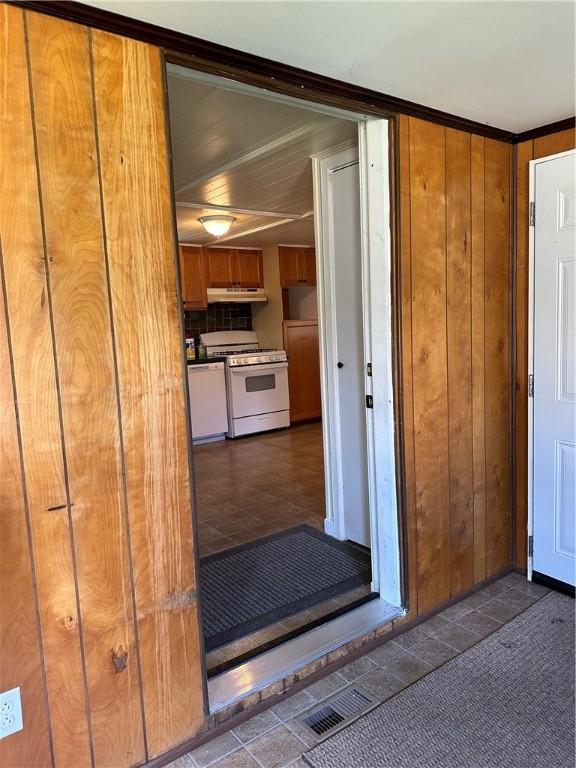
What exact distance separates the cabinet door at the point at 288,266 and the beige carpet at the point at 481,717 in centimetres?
469

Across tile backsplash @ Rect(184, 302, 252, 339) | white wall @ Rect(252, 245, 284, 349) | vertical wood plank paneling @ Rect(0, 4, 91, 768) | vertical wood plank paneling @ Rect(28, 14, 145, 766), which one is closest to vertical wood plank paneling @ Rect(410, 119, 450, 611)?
vertical wood plank paneling @ Rect(28, 14, 145, 766)

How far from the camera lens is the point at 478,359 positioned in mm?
2422

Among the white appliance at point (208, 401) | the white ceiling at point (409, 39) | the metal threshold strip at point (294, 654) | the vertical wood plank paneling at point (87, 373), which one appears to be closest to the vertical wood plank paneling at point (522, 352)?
the white ceiling at point (409, 39)

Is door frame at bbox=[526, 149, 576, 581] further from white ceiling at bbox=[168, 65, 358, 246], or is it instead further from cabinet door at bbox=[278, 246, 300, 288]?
cabinet door at bbox=[278, 246, 300, 288]

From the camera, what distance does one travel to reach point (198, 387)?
5449 millimetres

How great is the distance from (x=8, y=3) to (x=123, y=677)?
5.88 feet

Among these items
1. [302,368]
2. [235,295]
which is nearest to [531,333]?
[302,368]

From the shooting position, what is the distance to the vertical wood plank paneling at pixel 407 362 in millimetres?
2045

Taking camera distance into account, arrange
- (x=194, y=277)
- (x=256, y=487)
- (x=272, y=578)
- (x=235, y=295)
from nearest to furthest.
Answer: (x=272, y=578) → (x=256, y=487) → (x=194, y=277) → (x=235, y=295)

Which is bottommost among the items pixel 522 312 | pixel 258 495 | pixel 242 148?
pixel 258 495

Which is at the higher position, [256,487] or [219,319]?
[219,319]

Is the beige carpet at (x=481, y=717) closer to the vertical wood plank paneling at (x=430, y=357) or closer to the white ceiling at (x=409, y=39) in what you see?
the vertical wood plank paneling at (x=430, y=357)

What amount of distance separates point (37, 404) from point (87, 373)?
0.49 feet

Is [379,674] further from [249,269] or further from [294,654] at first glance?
[249,269]
